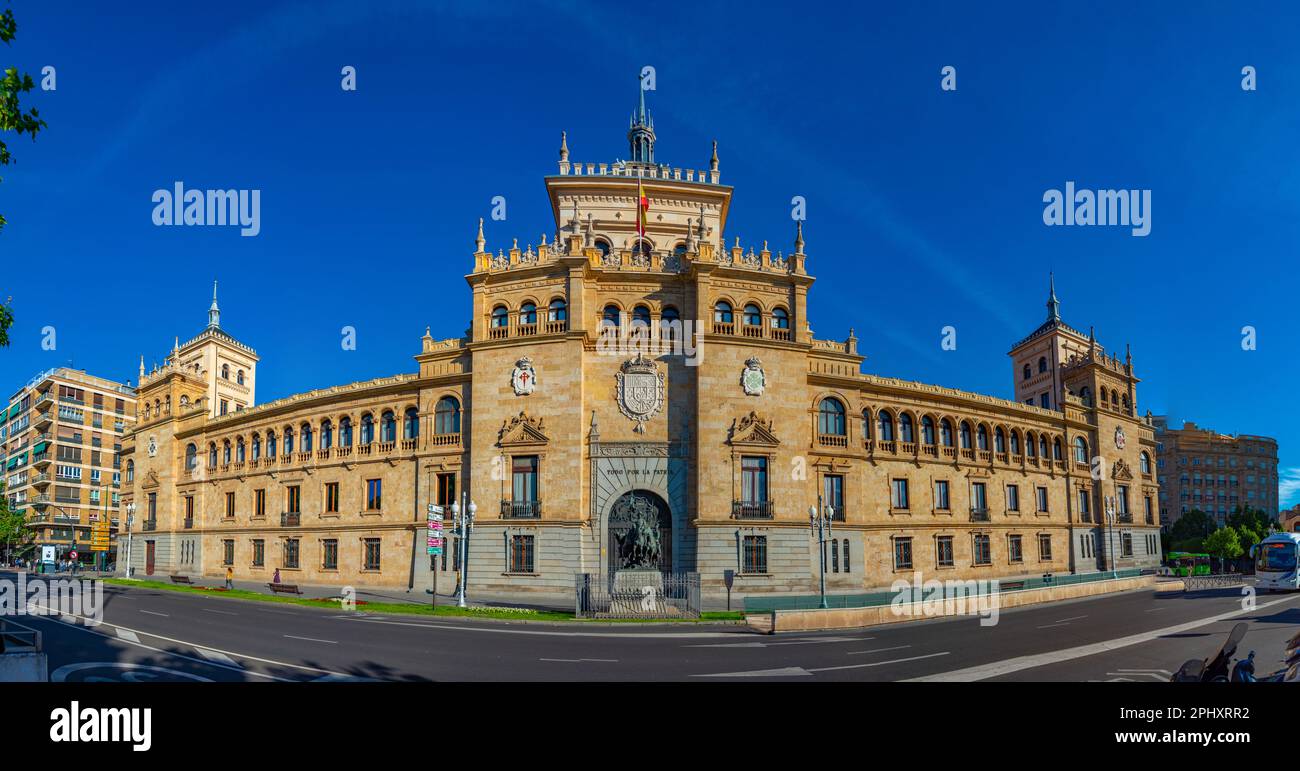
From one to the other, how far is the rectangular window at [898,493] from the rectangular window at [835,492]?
13.7 feet

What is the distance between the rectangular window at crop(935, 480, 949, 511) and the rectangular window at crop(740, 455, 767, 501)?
15219mm

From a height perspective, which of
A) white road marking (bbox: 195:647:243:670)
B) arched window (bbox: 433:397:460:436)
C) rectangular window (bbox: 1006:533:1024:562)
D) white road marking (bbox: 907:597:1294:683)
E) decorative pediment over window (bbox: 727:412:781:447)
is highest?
arched window (bbox: 433:397:460:436)

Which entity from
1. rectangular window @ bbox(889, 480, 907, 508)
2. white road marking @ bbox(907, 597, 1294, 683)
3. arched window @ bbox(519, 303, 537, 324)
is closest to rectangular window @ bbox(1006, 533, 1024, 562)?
rectangular window @ bbox(889, 480, 907, 508)

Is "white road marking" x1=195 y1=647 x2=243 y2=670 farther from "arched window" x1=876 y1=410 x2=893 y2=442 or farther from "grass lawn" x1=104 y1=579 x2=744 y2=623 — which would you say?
"arched window" x1=876 y1=410 x2=893 y2=442

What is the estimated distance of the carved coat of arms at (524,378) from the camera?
123 ft

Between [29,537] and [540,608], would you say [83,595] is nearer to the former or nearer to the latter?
[540,608]

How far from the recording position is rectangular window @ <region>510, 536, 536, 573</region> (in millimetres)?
35875

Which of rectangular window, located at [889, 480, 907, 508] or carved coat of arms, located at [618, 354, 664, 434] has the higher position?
carved coat of arms, located at [618, 354, 664, 434]

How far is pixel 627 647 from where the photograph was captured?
1981 cm

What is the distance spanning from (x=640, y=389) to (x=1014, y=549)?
100 feet

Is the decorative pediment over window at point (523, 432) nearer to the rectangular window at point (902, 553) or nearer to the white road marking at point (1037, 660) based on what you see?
the rectangular window at point (902, 553)

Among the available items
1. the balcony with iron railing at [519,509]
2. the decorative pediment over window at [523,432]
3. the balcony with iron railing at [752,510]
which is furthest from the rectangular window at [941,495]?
the balcony with iron railing at [519,509]

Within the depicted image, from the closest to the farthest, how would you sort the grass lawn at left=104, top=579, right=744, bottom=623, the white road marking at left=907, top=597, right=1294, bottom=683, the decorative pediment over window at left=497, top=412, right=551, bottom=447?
the white road marking at left=907, top=597, right=1294, bottom=683, the grass lawn at left=104, top=579, right=744, bottom=623, the decorative pediment over window at left=497, top=412, right=551, bottom=447

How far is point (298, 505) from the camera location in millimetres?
47094
